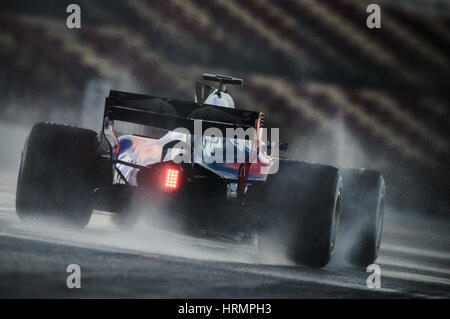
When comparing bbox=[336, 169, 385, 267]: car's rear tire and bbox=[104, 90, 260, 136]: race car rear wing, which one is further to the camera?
bbox=[336, 169, 385, 267]: car's rear tire

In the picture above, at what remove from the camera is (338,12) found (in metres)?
23.6

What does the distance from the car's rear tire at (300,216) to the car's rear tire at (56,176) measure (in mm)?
1566

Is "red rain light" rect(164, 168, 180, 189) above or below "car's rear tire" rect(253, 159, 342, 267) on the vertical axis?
above

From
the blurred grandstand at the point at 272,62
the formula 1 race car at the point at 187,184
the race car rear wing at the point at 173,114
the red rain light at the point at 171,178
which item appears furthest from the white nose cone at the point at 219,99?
the blurred grandstand at the point at 272,62

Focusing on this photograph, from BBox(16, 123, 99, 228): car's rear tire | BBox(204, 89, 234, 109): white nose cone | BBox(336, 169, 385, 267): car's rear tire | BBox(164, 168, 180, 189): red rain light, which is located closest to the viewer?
BBox(164, 168, 180, 189): red rain light

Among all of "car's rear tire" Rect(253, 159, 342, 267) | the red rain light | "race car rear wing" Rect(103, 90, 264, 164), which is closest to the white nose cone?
"race car rear wing" Rect(103, 90, 264, 164)

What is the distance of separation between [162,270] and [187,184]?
58.1 inches

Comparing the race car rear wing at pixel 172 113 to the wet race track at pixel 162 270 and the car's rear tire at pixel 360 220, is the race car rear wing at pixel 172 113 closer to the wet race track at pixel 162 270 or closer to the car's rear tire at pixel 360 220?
Answer: the wet race track at pixel 162 270

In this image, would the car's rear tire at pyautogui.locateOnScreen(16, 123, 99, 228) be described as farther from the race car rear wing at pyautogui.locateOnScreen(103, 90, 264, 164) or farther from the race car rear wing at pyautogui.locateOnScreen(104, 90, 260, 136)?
the race car rear wing at pyautogui.locateOnScreen(104, 90, 260, 136)

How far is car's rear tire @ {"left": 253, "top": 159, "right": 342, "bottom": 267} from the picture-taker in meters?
7.14

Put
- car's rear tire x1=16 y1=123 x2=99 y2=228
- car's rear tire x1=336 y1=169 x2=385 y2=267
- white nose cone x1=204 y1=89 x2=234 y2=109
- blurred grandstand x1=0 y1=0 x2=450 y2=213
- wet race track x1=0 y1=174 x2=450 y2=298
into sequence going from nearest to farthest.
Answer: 1. wet race track x1=0 y1=174 x2=450 y2=298
2. car's rear tire x1=16 y1=123 x2=99 y2=228
3. white nose cone x1=204 y1=89 x2=234 y2=109
4. car's rear tire x1=336 y1=169 x2=385 y2=267
5. blurred grandstand x1=0 y1=0 x2=450 y2=213

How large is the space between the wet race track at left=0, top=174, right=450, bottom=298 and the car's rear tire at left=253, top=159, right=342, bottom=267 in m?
0.16

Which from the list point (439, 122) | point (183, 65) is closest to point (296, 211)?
point (439, 122)
